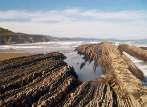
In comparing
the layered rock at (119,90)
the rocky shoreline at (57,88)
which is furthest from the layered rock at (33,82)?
the layered rock at (119,90)

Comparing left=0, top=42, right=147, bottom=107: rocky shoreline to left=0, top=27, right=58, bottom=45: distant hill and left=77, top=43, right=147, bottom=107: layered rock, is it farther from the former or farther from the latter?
left=0, top=27, right=58, bottom=45: distant hill

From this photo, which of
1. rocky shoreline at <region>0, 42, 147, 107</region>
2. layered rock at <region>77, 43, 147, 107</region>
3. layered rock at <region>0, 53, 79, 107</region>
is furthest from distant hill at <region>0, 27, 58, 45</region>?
rocky shoreline at <region>0, 42, 147, 107</region>

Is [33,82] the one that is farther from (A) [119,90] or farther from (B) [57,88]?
(A) [119,90]

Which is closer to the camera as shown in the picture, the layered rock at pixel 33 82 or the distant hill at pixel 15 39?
the layered rock at pixel 33 82

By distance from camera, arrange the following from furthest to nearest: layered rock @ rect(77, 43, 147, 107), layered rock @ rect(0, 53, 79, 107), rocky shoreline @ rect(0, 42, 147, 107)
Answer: layered rock @ rect(77, 43, 147, 107), rocky shoreline @ rect(0, 42, 147, 107), layered rock @ rect(0, 53, 79, 107)

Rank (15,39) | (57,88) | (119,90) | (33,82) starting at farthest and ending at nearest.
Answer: (15,39)
(119,90)
(33,82)
(57,88)

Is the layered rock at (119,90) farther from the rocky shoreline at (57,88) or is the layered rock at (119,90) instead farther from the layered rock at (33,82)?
the layered rock at (33,82)

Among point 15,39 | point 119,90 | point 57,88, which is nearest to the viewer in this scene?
point 57,88

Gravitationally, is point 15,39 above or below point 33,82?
below

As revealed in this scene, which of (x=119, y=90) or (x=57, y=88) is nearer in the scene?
(x=57, y=88)

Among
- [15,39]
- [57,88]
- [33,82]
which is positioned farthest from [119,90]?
[15,39]

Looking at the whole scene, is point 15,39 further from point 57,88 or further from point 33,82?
point 57,88

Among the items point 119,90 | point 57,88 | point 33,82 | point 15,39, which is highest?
point 33,82
